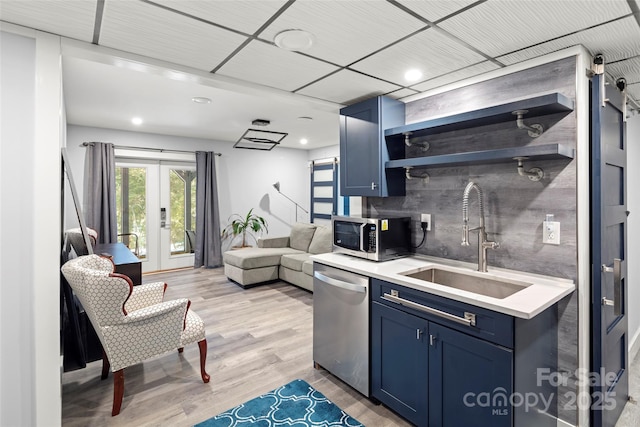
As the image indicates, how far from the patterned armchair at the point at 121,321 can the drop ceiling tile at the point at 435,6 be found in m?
2.14

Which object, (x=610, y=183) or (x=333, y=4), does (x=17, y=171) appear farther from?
(x=610, y=183)

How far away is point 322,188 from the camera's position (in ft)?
24.2

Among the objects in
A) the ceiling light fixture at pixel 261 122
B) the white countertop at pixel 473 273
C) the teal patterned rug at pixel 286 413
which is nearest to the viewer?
the white countertop at pixel 473 273

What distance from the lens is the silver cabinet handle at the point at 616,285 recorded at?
192 cm

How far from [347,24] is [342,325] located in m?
1.90

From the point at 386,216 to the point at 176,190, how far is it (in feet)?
15.1

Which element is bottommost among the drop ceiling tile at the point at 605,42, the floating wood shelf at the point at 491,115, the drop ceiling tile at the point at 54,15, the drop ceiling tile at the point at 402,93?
the floating wood shelf at the point at 491,115

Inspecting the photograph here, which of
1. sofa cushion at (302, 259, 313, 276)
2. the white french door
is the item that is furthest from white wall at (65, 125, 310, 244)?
sofa cushion at (302, 259, 313, 276)

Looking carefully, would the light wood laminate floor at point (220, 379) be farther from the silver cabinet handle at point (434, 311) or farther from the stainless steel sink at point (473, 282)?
the stainless steel sink at point (473, 282)

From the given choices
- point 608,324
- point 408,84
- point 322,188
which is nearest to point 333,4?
point 408,84

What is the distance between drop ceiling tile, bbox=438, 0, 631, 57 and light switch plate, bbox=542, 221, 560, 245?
3.34ft

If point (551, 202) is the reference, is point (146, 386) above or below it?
below

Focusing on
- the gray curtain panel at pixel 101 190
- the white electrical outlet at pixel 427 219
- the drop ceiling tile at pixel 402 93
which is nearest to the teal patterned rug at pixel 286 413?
the white electrical outlet at pixel 427 219

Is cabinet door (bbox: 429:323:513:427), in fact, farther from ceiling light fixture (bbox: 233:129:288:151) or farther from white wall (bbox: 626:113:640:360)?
ceiling light fixture (bbox: 233:129:288:151)
